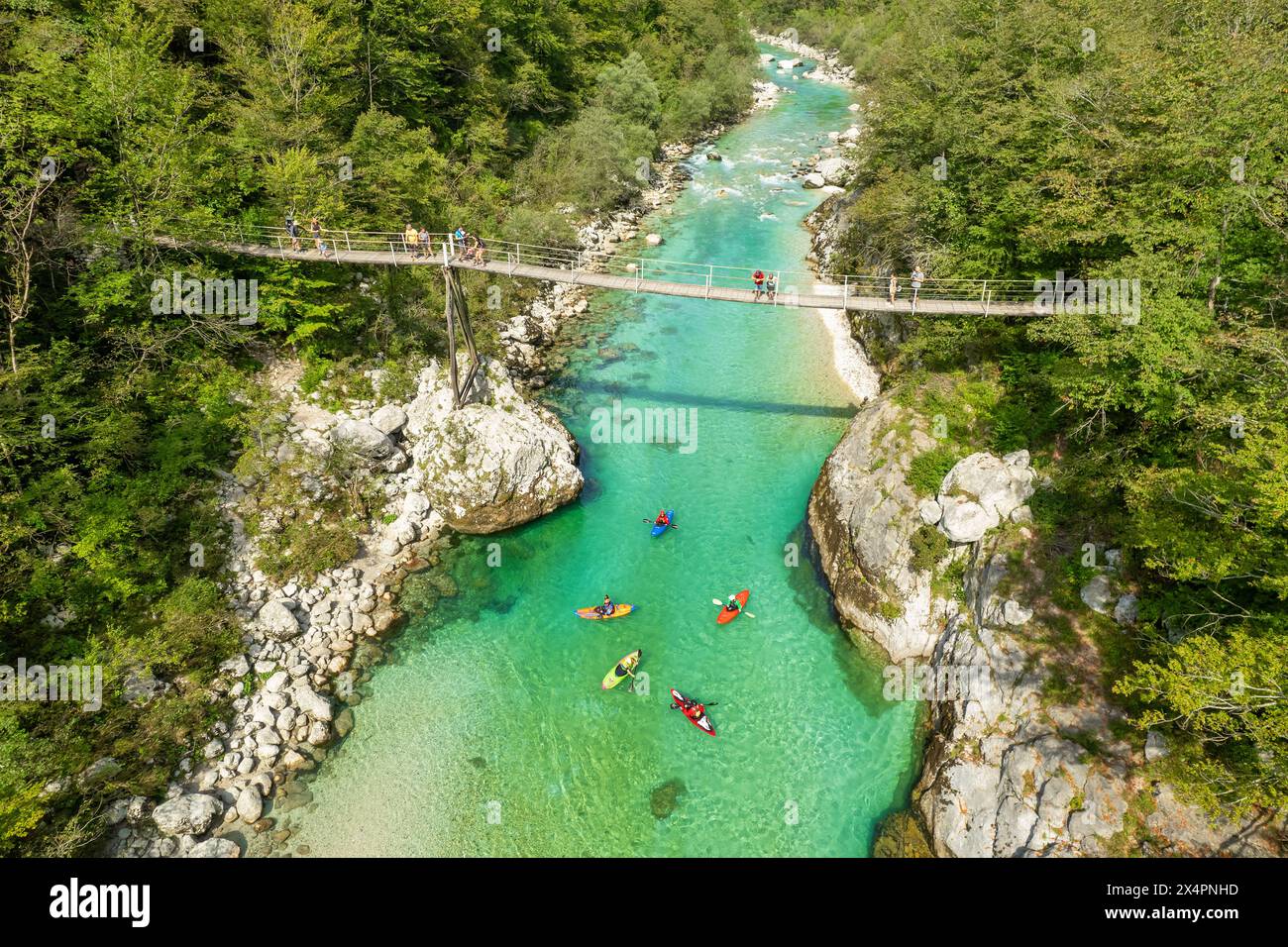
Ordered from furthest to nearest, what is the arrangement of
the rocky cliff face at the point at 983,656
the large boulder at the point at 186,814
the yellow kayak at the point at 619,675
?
the yellow kayak at the point at 619,675 < the large boulder at the point at 186,814 < the rocky cliff face at the point at 983,656

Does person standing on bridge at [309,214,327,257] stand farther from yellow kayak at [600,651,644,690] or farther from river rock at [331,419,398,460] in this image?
yellow kayak at [600,651,644,690]

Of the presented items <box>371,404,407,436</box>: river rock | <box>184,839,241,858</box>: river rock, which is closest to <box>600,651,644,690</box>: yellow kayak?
<box>184,839,241,858</box>: river rock

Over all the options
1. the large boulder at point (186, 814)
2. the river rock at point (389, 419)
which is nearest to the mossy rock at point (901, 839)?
the large boulder at point (186, 814)

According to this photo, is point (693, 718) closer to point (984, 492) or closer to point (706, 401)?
point (984, 492)

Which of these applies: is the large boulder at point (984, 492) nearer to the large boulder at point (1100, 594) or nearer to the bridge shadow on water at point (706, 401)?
the large boulder at point (1100, 594)

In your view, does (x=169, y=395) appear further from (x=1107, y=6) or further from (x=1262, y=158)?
(x=1107, y=6)

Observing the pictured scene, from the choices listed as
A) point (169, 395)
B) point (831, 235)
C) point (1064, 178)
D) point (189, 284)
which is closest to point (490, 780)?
point (169, 395)
